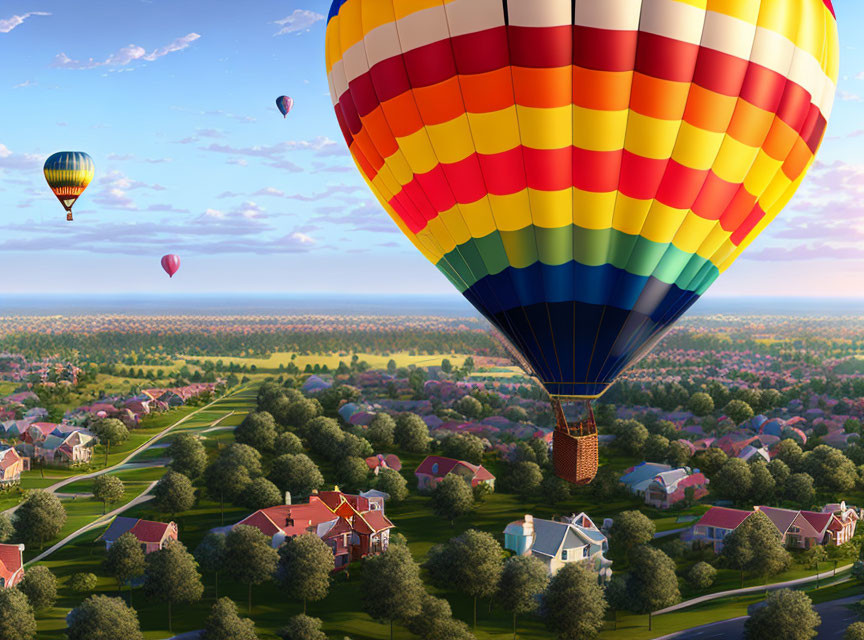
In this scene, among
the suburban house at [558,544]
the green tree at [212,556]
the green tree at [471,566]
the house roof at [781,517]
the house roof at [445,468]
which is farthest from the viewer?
the house roof at [445,468]

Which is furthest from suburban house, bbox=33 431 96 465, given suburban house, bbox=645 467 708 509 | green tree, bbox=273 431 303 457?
suburban house, bbox=645 467 708 509

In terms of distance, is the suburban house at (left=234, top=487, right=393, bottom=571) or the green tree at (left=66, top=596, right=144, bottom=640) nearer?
the green tree at (left=66, top=596, right=144, bottom=640)

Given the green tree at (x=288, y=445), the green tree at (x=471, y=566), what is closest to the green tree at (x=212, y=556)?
the green tree at (x=471, y=566)

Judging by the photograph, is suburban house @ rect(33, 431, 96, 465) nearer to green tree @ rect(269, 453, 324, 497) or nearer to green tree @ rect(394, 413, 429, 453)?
green tree @ rect(269, 453, 324, 497)

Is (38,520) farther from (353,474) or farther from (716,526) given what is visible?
(716,526)

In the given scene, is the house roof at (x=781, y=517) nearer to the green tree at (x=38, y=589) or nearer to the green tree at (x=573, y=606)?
the green tree at (x=573, y=606)

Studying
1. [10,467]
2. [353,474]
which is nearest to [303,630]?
[353,474]
